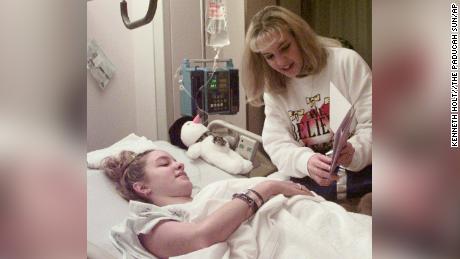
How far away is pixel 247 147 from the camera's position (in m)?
1.16

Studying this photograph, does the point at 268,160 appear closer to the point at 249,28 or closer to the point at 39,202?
the point at 249,28

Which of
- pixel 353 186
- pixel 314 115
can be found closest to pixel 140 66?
pixel 314 115

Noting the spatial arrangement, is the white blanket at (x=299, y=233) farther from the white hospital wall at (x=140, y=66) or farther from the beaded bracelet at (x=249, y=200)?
the white hospital wall at (x=140, y=66)

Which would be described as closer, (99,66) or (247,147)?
(247,147)

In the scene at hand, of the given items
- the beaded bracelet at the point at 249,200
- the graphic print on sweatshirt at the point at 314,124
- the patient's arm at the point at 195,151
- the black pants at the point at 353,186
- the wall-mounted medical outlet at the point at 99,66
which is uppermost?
the wall-mounted medical outlet at the point at 99,66

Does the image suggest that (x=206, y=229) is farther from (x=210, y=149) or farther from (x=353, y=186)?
(x=353, y=186)

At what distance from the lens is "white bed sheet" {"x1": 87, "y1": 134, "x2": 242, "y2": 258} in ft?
3.99

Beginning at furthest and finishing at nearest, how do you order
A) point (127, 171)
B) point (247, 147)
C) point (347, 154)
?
point (127, 171) → point (247, 147) → point (347, 154)

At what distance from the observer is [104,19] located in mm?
1335

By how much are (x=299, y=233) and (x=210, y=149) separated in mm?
300

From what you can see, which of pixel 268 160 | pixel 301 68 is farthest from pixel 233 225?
pixel 301 68

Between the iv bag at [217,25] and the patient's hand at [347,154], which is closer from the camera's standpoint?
the patient's hand at [347,154]

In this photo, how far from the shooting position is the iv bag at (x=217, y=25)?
1.16m

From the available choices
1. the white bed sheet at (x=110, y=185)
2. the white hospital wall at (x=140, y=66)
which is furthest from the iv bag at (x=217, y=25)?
the white bed sheet at (x=110, y=185)
